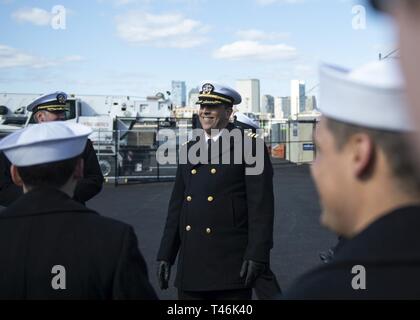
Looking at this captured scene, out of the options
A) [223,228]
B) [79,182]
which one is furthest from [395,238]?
[79,182]

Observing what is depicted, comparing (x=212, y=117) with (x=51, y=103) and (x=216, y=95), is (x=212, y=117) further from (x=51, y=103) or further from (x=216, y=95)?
(x=51, y=103)

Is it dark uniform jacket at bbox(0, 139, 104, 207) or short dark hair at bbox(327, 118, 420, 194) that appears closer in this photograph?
short dark hair at bbox(327, 118, 420, 194)

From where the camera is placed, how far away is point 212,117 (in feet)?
13.6

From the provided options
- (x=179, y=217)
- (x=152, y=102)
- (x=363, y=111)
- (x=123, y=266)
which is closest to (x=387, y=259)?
(x=363, y=111)

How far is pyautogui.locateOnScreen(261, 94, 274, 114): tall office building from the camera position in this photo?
7325 cm

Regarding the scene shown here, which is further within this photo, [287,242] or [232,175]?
[287,242]

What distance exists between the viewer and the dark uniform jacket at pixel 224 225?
12.3ft

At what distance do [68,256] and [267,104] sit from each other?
75476mm

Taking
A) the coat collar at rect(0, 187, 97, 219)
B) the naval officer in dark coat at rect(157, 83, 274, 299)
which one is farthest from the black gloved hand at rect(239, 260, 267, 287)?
the coat collar at rect(0, 187, 97, 219)

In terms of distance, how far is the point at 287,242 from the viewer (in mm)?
8695

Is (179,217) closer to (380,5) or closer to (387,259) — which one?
(387,259)

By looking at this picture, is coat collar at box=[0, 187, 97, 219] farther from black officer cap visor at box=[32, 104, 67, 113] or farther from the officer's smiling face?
black officer cap visor at box=[32, 104, 67, 113]

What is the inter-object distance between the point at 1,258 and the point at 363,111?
1438 millimetres

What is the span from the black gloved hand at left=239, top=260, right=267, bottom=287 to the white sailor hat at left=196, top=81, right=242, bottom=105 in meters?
1.21
